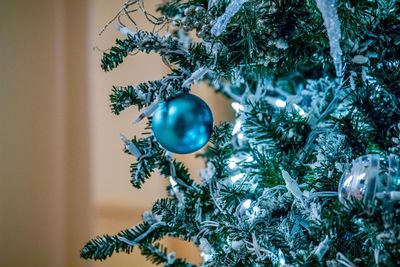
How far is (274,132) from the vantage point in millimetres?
547

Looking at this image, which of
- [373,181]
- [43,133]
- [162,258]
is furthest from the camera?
[43,133]

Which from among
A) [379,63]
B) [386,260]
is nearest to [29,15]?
[379,63]

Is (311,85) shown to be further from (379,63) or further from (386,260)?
(386,260)

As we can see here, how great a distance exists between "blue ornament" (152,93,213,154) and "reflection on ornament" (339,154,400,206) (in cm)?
17

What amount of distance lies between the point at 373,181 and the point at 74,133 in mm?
1025

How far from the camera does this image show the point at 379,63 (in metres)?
0.52

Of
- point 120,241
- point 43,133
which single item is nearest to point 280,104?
point 120,241

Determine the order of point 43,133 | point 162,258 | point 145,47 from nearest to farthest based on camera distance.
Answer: point 145,47, point 162,258, point 43,133

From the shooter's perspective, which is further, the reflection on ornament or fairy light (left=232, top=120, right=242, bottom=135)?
fairy light (left=232, top=120, right=242, bottom=135)

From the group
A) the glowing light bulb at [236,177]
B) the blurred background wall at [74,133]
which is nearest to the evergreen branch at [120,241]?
the glowing light bulb at [236,177]

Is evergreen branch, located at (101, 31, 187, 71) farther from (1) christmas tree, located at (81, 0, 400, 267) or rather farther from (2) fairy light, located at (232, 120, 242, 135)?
(2) fairy light, located at (232, 120, 242, 135)

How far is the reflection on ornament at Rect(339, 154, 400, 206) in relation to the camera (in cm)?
38

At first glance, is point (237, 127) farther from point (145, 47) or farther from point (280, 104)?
point (145, 47)

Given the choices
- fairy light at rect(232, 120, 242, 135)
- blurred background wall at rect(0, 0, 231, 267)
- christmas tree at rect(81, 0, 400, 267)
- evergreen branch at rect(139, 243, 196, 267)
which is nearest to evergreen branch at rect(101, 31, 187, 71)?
christmas tree at rect(81, 0, 400, 267)
